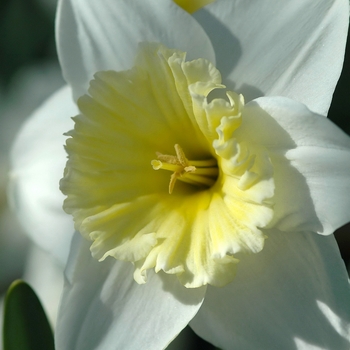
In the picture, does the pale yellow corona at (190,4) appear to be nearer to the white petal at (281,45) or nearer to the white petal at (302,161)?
the white petal at (281,45)

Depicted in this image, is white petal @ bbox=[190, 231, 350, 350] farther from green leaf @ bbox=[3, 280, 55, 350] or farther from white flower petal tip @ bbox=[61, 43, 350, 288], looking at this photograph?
green leaf @ bbox=[3, 280, 55, 350]

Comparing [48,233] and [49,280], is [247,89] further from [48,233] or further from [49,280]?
[49,280]

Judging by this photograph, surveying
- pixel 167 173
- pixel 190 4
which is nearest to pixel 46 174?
pixel 167 173

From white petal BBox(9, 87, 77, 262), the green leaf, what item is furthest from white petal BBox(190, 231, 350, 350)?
white petal BBox(9, 87, 77, 262)

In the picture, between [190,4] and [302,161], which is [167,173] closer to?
[302,161]

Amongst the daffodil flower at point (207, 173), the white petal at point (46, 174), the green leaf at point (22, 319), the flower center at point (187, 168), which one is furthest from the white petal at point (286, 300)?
the white petal at point (46, 174)

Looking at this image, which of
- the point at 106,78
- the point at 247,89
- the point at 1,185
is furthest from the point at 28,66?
the point at 247,89
